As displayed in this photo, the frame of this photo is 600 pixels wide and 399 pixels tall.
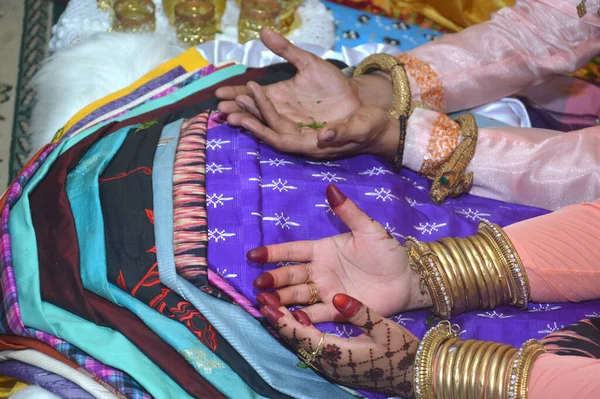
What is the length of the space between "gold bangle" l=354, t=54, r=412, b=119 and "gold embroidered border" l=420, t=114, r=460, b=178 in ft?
0.29

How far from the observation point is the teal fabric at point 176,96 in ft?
4.17

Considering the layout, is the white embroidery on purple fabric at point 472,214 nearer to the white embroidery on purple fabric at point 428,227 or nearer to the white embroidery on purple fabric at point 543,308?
the white embroidery on purple fabric at point 428,227

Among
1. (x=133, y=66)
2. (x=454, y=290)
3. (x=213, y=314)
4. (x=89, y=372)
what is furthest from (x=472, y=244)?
(x=133, y=66)

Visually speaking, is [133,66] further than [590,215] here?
Yes

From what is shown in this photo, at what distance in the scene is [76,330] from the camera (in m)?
0.99

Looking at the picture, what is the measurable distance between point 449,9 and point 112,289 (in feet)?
5.04

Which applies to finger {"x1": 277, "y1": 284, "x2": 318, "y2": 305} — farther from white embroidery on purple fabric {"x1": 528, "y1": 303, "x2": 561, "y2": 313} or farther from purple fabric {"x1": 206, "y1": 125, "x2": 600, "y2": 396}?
white embroidery on purple fabric {"x1": 528, "y1": 303, "x2": 561, "y2": 313}

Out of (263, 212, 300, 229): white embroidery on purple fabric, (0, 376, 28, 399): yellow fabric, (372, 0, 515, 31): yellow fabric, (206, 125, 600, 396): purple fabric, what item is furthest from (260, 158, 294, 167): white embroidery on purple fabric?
(372, 0, 515, 31): yellow fabric

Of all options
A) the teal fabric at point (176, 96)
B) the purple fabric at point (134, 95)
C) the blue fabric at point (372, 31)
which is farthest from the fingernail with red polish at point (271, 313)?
the blue fabric at point (372, 31)

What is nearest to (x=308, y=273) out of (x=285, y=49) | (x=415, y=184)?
(x=415, y=184)

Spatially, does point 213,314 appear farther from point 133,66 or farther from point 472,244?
point 133,66

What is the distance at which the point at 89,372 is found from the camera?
98 cm

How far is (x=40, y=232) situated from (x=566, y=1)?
121 centimetres

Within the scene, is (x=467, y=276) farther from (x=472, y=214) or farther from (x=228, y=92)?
(x=228, y=92)
